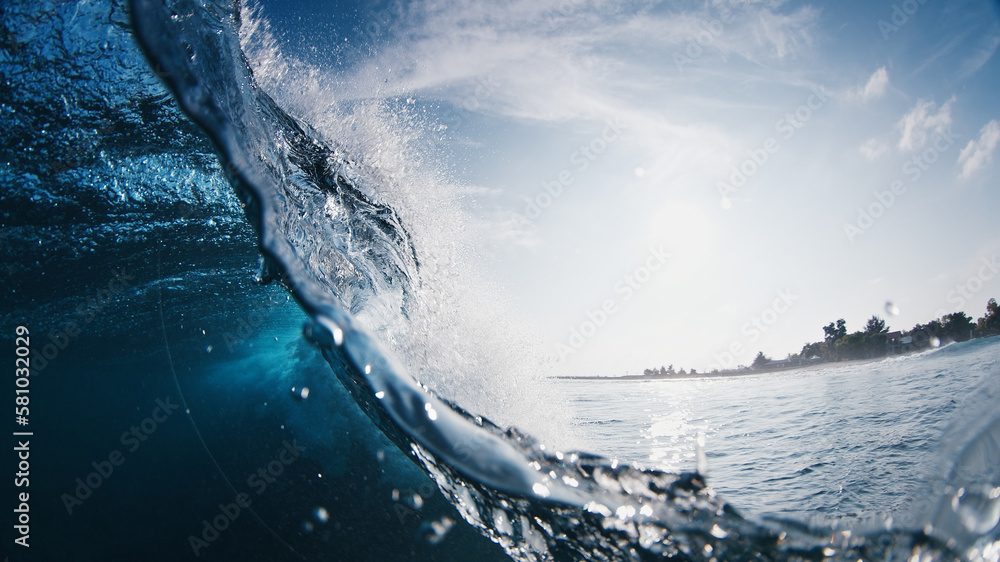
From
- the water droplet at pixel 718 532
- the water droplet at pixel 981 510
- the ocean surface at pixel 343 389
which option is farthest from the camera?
the ocean surface at pixel 343 389

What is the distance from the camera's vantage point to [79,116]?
13.5ft

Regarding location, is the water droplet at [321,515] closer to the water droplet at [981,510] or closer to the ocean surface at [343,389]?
the ocean surface at [343,389]

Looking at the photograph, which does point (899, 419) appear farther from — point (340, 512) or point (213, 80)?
point (213, 80)

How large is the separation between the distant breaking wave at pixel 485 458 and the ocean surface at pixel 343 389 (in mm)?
17

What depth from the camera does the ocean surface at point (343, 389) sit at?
2201mm

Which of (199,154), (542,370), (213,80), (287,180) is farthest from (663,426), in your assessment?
(199,154)

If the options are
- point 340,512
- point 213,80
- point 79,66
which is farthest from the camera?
point 340,512

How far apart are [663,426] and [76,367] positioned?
70.3 feet

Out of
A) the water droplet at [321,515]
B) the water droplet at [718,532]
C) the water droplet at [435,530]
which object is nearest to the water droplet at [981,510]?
the water droplet at [718,532]

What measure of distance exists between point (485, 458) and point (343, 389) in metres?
4.45

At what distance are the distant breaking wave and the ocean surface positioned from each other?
0.02 m

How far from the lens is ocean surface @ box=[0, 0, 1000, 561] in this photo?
2.20 m

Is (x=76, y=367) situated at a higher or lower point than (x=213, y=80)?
lower

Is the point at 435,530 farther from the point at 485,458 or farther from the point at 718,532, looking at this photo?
the point at 718,532
